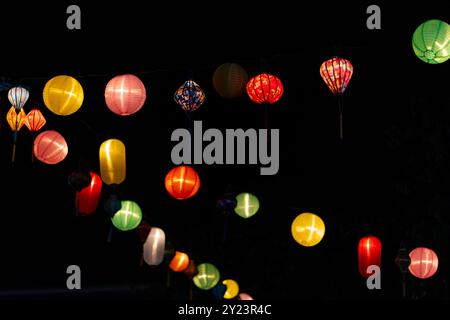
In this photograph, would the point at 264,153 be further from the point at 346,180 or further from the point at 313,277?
the point at 313,277

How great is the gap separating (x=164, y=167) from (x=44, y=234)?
3.17 m

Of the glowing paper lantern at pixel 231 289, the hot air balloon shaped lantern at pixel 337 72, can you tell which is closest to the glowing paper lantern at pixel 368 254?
the hot air balloon shaped lantern at pixel 337 72

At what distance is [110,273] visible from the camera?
48.1ft

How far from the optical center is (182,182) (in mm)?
8633

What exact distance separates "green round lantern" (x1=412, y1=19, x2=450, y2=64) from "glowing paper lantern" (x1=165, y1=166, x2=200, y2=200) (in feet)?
10.8

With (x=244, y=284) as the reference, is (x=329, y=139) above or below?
above

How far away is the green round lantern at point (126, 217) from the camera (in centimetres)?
899

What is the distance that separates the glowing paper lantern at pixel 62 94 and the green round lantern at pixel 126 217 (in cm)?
230

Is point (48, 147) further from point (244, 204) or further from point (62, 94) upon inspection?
point (244, 204)

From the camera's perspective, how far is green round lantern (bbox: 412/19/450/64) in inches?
254

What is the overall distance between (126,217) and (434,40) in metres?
4.38

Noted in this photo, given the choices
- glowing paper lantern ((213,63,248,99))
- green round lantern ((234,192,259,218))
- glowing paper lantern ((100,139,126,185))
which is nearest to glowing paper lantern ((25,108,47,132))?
glowing paper lantern ((100,139,126,185))

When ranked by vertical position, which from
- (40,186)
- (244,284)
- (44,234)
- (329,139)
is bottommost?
(244,284)
